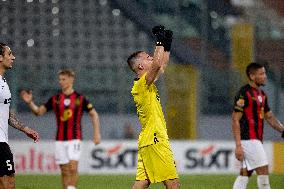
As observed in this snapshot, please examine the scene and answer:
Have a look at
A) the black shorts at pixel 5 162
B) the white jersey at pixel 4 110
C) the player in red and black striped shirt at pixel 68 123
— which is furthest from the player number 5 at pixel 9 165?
the player in red and black striped shirt at pixel 68 123

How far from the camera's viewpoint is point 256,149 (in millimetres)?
9875

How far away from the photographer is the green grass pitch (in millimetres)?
13547

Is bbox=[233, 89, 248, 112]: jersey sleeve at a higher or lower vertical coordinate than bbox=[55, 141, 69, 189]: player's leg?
higher

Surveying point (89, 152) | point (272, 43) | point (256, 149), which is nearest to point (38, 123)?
point (89, 152)

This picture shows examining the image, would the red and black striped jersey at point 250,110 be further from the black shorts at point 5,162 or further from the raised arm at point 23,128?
the black shorts at point 5,162

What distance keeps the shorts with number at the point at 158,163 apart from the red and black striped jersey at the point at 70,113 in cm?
400

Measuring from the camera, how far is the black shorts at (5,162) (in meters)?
7.36

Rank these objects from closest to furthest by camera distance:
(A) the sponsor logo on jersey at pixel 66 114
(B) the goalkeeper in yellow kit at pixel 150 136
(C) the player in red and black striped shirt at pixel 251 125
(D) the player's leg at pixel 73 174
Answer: (B) the goalkeeper in yellow kit at pixel 150 136 → (C) the player in red and black striped shirt at pixel 251 125 → (D) the player's leg at pixel 73 174 → (A) the sponsor logo on jersey at pixel 66 114

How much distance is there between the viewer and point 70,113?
452 inches

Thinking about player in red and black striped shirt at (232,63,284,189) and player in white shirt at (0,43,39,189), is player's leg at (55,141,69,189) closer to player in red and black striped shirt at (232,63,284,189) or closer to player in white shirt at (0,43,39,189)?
player in red and black striped shirt at (232,63,284,189)

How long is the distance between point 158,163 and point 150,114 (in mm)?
468

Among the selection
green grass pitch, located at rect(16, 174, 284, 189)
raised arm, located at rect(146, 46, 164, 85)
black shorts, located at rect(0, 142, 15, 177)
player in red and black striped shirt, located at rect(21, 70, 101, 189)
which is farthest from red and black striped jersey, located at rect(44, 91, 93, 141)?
raised arm, located at rect(146, 46, 164, 85)

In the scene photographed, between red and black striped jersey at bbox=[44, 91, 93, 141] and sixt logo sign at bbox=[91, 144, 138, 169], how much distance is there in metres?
5.72

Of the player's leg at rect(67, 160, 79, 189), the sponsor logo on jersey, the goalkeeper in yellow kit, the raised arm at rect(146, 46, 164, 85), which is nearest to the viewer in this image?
the raised arm at rect(146, 46, 164, 85)
